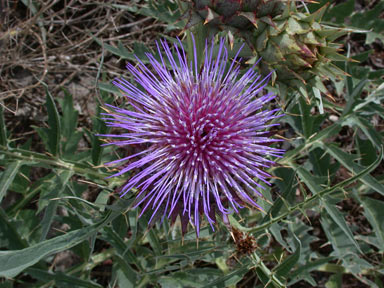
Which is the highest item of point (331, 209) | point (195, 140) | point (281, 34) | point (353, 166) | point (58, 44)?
point (281, 34)

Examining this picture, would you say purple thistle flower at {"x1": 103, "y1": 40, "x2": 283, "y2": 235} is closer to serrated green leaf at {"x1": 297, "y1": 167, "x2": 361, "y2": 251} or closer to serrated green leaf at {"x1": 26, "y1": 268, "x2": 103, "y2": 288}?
serrated green leaf at {"x1": 297, "y1": 167, "x2": 361, "y2": 251}

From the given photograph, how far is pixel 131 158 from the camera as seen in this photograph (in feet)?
5.89

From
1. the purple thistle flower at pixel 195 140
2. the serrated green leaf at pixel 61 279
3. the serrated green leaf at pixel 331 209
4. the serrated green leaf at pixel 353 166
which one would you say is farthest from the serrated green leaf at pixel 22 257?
the serrated green leaf at pixel 353 166

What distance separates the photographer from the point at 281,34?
181cm

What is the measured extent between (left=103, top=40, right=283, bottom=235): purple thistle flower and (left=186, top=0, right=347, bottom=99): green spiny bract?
11 centimetres

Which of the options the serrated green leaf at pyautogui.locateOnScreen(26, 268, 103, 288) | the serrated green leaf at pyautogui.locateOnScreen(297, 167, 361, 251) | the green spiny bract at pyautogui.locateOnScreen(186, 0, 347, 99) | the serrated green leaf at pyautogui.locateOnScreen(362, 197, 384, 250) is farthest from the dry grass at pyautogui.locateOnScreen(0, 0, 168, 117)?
the serrated green leaf at pyautogui.locateOnScreen(362, 197, 384, 250)

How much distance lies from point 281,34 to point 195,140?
57 cm

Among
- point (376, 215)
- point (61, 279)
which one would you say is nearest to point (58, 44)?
point (61, 279)

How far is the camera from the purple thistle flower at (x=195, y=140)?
175 cm

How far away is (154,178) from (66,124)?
3.49 ft

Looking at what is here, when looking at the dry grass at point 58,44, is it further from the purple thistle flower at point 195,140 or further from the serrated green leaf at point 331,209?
the serrated green leaf at point 331,209

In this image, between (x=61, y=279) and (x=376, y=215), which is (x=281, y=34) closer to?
(x=376, y=215)

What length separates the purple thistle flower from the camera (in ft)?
5.76

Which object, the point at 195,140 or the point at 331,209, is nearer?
the point at 195,140
